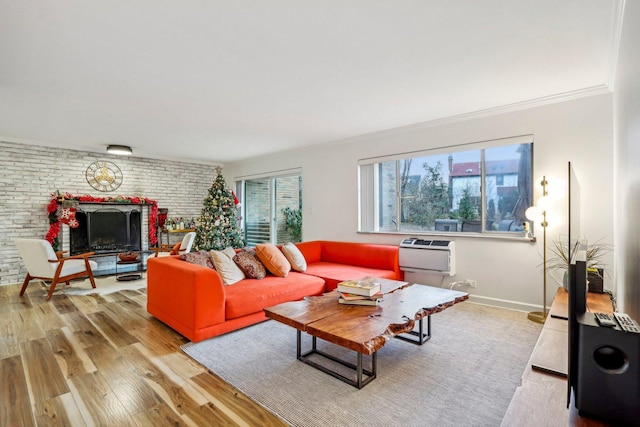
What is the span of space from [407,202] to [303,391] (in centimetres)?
323

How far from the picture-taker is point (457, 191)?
4168mm

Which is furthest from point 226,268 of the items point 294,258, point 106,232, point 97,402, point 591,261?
point 106,232

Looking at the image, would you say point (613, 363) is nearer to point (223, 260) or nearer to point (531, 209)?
point (531, 209)

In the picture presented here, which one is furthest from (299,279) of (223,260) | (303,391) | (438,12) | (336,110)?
(438,12)

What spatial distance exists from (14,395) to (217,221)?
147 inches

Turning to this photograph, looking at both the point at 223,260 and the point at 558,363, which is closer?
the point at 558,363

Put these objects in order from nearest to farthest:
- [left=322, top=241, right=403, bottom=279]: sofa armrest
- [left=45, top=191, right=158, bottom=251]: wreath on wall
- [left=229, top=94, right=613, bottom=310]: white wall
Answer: [left=229, top=94, right=613, bottom=310]: white wall < [left=322, top=241, right=403, bottom=279]: sofa armrest < [left=45, top=191, right=158, bottom=251]: wreath on wall

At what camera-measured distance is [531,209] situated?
10.7ft

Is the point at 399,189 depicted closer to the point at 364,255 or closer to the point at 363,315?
the point at 364,255

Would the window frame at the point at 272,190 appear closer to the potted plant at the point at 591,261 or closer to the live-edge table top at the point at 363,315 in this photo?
the live-edge table top at the point at 363,315

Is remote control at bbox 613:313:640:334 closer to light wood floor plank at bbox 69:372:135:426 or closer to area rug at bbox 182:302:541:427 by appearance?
area rug at bbox 182:302:541:427

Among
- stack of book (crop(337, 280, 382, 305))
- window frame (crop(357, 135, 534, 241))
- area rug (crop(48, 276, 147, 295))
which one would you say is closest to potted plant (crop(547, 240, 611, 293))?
window frame (crop(357, 135, 534, 241))

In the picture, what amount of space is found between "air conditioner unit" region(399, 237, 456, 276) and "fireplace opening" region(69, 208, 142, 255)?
202 inches

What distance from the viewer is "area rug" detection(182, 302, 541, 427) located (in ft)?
5.92
